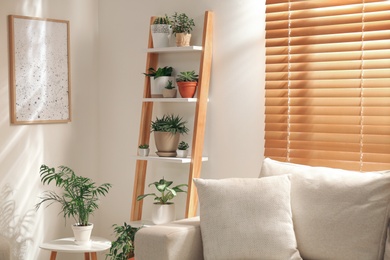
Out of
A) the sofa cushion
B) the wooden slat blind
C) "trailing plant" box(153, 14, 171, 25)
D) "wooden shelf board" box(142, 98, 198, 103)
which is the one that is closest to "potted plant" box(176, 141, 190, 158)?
"wooden shelf board" box(142, 98, 198, 103)

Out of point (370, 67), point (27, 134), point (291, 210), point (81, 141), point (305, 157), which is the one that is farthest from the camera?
point (81, 141)

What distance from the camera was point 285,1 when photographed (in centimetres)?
416

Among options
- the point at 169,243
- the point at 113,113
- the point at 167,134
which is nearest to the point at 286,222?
the point at 169,243

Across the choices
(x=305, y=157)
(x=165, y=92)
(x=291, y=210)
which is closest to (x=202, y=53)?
(x=165, y=92)

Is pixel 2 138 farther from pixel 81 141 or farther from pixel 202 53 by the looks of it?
pixel 202 53

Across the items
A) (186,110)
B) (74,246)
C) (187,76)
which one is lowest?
(74,246)

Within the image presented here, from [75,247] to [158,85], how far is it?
Answer: 1.18 metres

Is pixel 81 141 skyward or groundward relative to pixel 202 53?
groundward

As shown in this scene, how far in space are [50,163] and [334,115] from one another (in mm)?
2030

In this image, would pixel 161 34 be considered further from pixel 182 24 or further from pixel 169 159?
pixel 169 159

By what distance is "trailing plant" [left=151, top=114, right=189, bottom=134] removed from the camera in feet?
14.8

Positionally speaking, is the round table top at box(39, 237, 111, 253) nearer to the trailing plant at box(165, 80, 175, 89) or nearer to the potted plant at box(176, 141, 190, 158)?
the potted plant at box(176, 141, 190, 158)

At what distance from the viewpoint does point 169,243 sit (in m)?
3.41

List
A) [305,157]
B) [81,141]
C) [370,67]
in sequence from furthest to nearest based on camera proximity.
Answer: [81,141]
[305,157]
[370,67]
